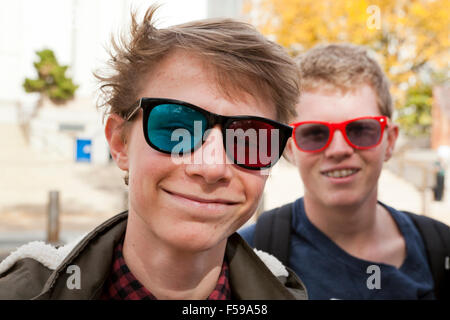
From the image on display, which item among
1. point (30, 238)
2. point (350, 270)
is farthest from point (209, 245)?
point (30, 238)

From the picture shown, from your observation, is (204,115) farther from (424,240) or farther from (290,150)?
(424,240)

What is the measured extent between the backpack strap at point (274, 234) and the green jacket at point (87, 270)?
409 mm

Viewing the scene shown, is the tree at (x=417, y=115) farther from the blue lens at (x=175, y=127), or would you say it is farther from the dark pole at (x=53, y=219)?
the blue lens at (x=175, y=127)

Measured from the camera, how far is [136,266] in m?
1.27

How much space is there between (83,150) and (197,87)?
6.05 ft

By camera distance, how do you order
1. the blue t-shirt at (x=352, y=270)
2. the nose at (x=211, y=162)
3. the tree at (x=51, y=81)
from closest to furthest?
the nose at (x=211, y=162)
the blue t-shirt at (x=352, y=270)
the tree at (x=51, y=81)

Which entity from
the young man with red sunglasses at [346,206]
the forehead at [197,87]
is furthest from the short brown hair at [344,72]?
the forehead at [197,87]

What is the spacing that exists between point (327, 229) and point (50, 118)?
23.9 metres

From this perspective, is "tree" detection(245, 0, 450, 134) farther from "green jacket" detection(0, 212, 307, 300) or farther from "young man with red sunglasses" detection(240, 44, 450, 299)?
"green jacket" detection(0, 212, 307, 300)

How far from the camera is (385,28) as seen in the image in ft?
36.7

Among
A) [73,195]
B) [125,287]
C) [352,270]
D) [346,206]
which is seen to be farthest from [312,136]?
[73,195]

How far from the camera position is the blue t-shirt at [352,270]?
5.69 ft

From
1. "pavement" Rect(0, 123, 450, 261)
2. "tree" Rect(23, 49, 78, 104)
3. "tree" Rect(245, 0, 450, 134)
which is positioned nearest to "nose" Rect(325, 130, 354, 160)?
"pavement" Rect(0, 123, 450, 261)

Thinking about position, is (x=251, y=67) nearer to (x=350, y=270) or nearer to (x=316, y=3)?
(x=350, y=270)
